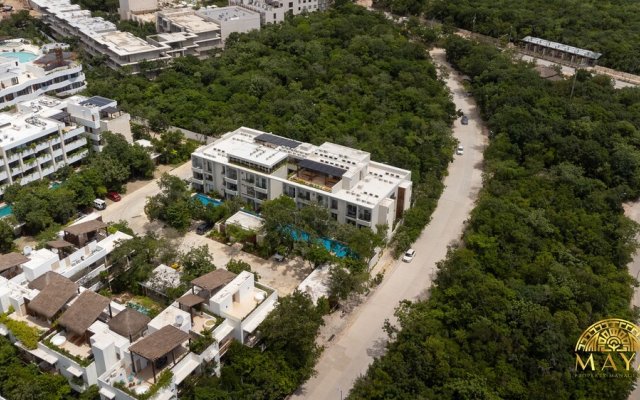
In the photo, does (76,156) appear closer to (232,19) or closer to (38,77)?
(38,77)

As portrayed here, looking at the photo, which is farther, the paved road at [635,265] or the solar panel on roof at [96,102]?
the solar panel on roof at [96,102]

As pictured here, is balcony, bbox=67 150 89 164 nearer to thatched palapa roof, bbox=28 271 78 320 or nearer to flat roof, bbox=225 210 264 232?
flat roof, bbox=225 210 264 232

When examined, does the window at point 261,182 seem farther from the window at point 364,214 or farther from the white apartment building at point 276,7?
the white apartment building at point 276,7

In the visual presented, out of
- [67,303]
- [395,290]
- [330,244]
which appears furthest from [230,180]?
[67,303]

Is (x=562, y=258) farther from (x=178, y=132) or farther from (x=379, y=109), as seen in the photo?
(x=178, y=132)

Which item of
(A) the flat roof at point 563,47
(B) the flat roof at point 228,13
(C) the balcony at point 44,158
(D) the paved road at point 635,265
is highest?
(B) the flat roof at point 228,13

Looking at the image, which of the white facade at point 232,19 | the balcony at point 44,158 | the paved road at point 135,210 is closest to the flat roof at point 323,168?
the paved road at point 135,210
